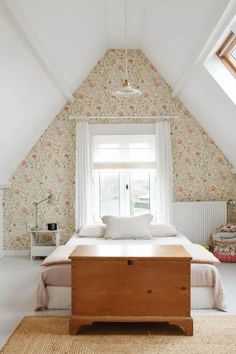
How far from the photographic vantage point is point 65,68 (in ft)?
15.3

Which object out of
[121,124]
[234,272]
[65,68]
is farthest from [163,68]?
[234,272]

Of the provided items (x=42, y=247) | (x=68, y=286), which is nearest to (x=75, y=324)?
(x=68, y=286)

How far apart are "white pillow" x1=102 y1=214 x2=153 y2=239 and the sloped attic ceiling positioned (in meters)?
1.63

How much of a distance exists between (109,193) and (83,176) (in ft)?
1.72

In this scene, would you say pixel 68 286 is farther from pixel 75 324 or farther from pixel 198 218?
pixel 198 218

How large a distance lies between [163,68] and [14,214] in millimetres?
3152

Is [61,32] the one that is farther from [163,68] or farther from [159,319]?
[159,319]

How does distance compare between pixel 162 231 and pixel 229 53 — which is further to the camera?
pixel 162 231

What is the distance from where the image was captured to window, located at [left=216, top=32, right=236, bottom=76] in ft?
12.4

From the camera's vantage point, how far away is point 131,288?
9.38 ft

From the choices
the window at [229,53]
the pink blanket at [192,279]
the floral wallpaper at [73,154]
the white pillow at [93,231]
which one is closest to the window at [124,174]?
the floral wallpaper at [73,154]

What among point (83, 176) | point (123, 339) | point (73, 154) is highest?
point (73, 154)

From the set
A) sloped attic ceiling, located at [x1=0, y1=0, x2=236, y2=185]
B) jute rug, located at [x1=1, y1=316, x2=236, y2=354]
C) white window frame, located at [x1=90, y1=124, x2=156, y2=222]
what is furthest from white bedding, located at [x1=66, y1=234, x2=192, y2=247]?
sloped attic ceiling, located at [x1=0, y1=0, x2=236, y2=185]

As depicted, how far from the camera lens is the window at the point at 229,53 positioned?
12.4 feet
